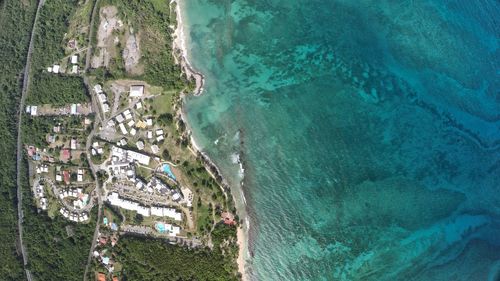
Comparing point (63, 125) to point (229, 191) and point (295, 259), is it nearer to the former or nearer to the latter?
point (229, 191)

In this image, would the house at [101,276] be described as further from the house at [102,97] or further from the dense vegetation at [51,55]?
the dense vegetation at [51,55]

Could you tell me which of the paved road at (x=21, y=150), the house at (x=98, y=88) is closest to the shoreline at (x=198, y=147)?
the house at (x=98, y=88)

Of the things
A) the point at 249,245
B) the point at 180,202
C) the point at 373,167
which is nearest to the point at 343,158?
the point at 373,167

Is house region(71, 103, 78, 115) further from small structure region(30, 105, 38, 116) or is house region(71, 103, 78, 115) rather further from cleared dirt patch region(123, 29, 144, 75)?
cleared dirt patch region(123, 29, 144, 75)

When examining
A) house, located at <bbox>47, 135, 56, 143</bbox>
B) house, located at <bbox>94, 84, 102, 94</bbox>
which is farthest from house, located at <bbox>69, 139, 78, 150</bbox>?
house, located at <bbox>94, 84, 102, 94</bbox>

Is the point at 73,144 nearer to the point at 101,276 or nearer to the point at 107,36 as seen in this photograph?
the point at 107,36

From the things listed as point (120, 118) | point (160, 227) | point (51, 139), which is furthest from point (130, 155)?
point (51, 139)
